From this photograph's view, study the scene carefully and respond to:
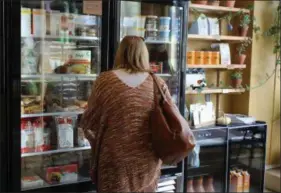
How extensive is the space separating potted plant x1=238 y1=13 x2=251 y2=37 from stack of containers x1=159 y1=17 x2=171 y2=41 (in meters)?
1.04

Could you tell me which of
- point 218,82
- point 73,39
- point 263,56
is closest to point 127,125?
point 73,39

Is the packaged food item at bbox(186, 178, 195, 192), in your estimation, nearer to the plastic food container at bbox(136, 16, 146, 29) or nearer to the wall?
the wall

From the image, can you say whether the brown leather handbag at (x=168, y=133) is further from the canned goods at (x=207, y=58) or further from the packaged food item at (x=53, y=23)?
the canned goods at (x=207, y=58)

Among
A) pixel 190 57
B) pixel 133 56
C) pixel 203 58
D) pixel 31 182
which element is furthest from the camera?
pixel 203 58

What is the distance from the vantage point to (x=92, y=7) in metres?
3.14

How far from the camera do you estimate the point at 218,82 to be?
15.3 feet

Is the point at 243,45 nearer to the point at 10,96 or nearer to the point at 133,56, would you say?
the point at 133,56

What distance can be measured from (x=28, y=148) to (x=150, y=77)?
120 centimetres

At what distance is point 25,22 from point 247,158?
8.85 ft

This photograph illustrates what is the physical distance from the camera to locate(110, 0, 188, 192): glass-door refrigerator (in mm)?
3576

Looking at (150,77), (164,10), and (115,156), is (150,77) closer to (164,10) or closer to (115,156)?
(115,156)

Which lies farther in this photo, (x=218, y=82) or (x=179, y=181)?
(x=218, y=82)

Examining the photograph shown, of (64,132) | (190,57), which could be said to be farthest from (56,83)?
(190,57)

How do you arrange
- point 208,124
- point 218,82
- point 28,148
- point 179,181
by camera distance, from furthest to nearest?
point 218,82
point 208,124
point 179,181
point 28,148
